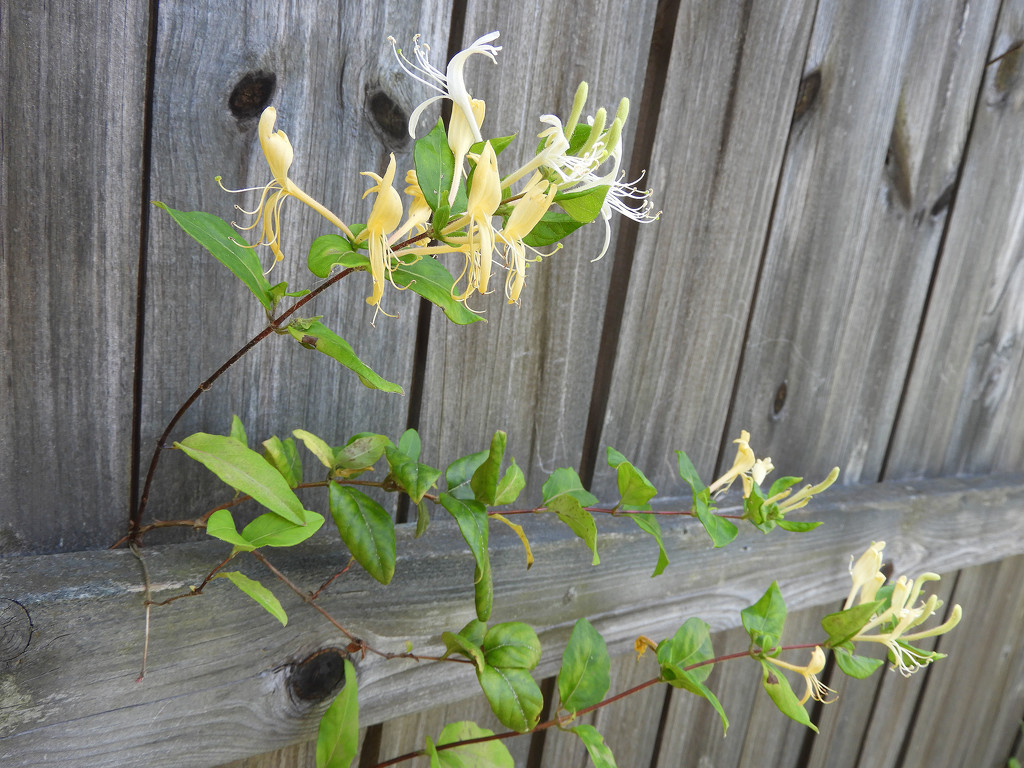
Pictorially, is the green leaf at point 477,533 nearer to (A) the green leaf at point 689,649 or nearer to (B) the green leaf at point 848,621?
(A) the green leaf at point 689,649

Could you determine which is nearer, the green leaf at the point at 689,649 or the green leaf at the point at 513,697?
the green leaf at the point at 513,697

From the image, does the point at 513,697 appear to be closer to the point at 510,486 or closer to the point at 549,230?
the point at 510,486

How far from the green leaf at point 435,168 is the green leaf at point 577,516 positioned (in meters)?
0.32

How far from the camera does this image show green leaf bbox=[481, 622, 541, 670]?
63 cm

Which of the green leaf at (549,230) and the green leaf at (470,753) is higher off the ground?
the green leaf at (549,230)

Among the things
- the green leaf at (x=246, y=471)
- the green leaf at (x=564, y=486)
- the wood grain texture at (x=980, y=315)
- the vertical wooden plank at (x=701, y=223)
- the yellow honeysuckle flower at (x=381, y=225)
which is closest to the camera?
the yellow honeysuckle flower at (x=381, y=225)

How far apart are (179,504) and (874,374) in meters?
1.08

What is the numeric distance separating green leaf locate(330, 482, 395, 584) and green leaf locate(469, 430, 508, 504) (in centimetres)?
8

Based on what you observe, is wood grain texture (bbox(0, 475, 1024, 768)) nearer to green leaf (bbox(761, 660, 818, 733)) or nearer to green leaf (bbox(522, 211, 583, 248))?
green leaf (bbox(761, 660, 818, 733))

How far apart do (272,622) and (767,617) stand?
0.53 meters

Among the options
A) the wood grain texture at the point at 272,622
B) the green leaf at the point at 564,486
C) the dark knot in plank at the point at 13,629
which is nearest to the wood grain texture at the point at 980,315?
the wood grain texture at the point at 272,622

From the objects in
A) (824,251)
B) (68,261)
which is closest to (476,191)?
(68,261)

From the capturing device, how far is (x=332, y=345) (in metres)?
0.45

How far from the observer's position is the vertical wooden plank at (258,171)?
1.83 ft
